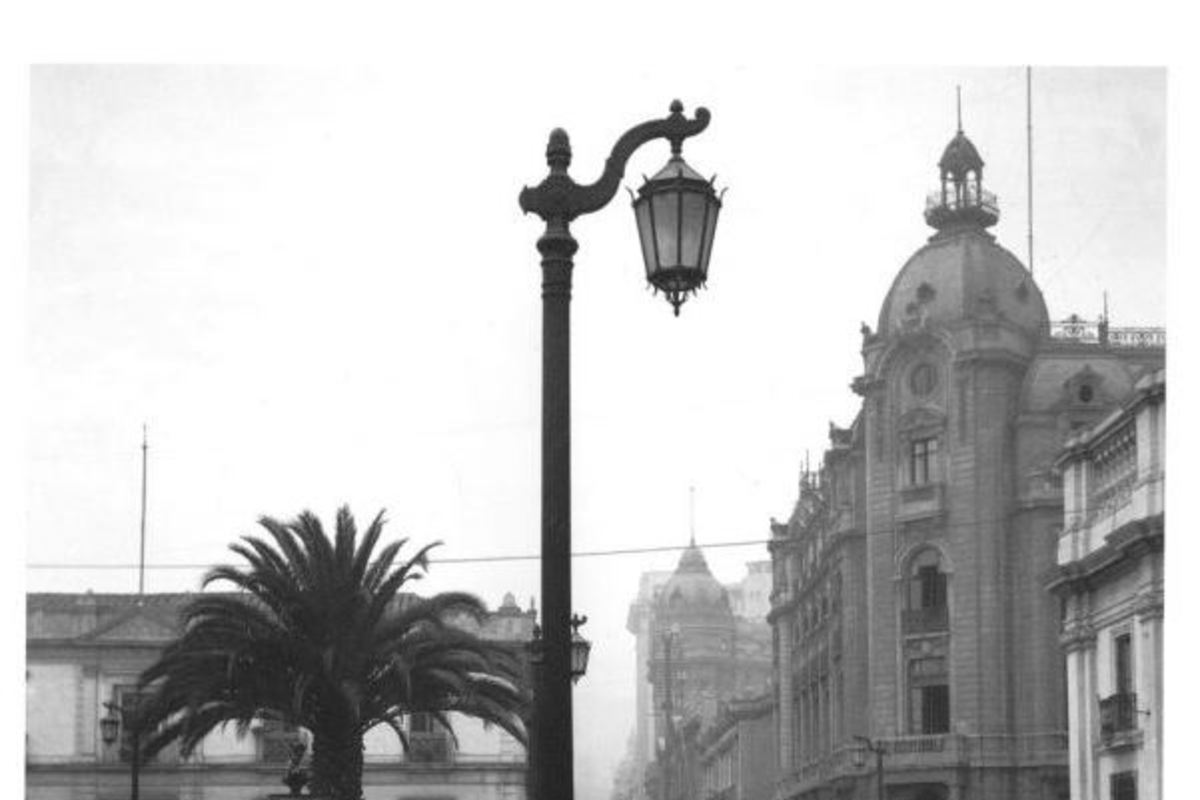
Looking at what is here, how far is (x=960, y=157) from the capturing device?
80.1 feet

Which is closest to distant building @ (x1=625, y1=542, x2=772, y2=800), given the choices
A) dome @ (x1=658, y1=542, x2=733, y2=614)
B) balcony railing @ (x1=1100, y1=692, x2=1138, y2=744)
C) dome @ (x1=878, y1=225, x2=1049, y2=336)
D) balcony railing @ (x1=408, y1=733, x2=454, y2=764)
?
dome @ (x1=658, y1=542, x2=733, y2=614)

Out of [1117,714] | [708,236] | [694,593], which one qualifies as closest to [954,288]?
[1117,714]

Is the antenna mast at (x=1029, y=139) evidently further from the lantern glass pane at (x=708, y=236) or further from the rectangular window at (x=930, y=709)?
the rectangular window at (x=930, y=709)

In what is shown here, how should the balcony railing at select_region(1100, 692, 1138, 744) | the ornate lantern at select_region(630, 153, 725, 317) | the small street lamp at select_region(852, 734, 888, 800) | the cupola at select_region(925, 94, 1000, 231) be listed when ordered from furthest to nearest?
1. the small street lamp at select_region(852, 734, 888, 800)
2. the balcony railing at select_region(1100, 692, 1138, 744)
3. the cupola at select_region(925, 94, 1000, 231)
4. the ornate lantern at select_region(630, 153, 725, 317)

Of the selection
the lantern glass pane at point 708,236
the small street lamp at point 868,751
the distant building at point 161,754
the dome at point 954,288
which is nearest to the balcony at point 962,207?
the dome at point 954,288

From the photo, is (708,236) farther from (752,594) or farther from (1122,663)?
(752,594)

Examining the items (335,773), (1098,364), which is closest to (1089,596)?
(1098,364)

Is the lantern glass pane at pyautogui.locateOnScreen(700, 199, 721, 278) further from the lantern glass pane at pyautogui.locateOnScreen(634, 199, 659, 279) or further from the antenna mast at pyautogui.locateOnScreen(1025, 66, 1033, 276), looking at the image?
the antenna mast at pyautogui.locateOnScreen(1025, 66, 1033, 276)

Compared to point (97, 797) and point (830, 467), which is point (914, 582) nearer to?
point (830, 467)

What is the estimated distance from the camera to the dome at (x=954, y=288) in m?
43.3

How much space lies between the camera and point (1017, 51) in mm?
14414

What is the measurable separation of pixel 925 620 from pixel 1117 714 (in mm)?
17969

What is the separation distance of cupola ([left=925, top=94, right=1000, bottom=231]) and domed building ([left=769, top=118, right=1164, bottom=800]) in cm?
31

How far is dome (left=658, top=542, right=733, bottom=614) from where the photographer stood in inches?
4387
